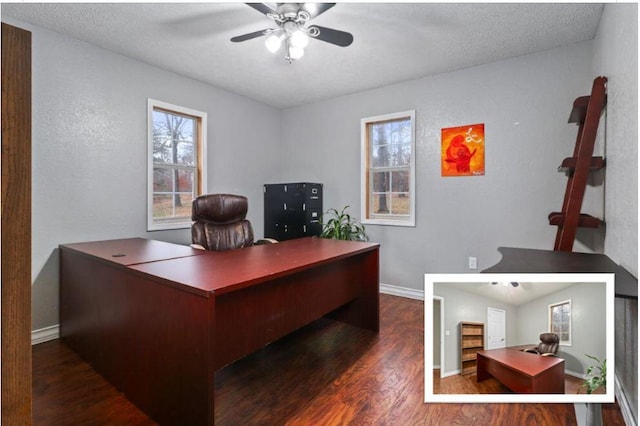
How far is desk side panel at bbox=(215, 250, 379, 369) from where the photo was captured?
5.29 ft

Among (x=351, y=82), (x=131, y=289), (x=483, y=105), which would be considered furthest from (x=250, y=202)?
(x=483, y=105)

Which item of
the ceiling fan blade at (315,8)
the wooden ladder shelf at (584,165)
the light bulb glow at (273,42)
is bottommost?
the wooden ladder shelf at (584,165)

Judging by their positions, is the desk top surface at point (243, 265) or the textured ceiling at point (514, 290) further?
the desk top surface at point (243, 265)

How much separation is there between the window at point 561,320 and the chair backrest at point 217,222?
8.76 feet

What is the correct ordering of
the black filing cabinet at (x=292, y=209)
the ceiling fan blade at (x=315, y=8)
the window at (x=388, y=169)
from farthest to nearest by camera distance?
the black filing cabinet at (x=292, y=209) → the window at (x=388, y=169) → the ceiling fan blade at (x=315, y=8)

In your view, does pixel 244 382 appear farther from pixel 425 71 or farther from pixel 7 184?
pixel 425 71

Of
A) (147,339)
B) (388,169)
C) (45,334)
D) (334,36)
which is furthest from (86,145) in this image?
(388,169)

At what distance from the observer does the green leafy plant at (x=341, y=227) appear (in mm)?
4047

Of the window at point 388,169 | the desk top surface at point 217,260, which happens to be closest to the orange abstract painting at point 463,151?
the window at point 388,169

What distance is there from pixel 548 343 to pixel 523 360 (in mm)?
75

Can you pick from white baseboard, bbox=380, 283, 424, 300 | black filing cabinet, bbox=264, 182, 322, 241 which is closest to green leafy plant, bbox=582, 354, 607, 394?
white baseboard, bbox=380, 283, 424, 300

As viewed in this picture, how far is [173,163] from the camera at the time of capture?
3605 mm

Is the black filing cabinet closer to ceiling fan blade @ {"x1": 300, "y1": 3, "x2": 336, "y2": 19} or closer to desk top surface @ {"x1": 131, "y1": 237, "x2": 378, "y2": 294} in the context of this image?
desk top surface @ {"x1": 131, "y1": 237, "x2": 378, "y2": 294}

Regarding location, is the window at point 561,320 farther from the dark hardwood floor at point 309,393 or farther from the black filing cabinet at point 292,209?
the black filing cabinet at point 292,209
